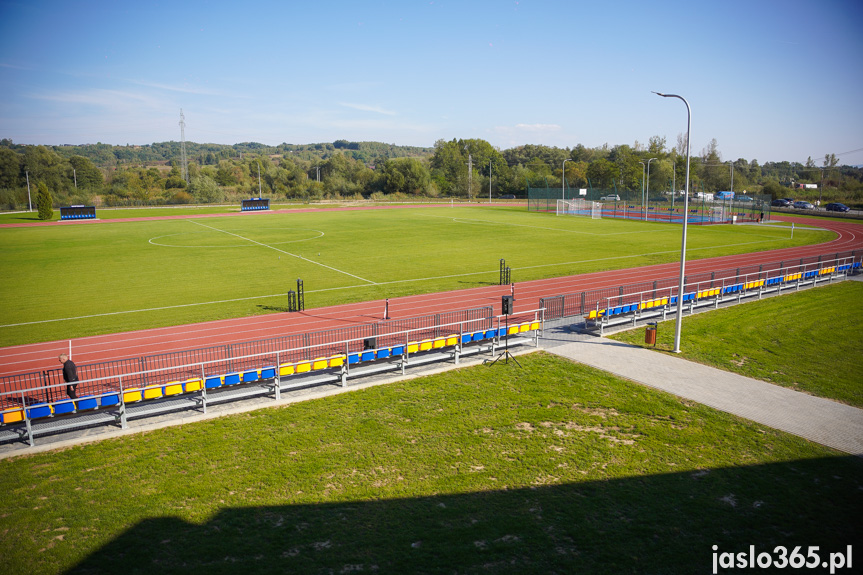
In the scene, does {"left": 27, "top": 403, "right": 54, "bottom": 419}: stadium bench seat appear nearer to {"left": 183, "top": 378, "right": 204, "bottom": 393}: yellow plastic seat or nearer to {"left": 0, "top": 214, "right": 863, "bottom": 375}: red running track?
{"left": 183, "top": 378, "right": 204, "bottom": 393}: yellow plastic seat

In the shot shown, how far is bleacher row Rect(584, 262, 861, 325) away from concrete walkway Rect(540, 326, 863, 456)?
140cm

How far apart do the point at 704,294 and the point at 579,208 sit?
5468 cm

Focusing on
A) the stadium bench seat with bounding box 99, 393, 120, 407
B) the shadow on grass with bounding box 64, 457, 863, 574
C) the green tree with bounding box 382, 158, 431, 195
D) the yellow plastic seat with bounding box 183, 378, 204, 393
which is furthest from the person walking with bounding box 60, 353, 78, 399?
the green tree with bounding box 382, 158, 431, 195

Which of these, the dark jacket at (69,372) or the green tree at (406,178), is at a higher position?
the green tree at (406,178)

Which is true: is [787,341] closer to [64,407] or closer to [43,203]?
[64,407]

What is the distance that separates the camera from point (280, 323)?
72.9 feet

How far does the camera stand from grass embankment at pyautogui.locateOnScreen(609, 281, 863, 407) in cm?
1633

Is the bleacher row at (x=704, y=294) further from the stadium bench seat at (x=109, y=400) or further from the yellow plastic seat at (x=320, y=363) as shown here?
the stadium bench seat at (x=109, y=400)

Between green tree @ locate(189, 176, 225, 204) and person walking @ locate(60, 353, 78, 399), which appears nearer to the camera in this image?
person walking @ locate(60, 353, 78, 399)

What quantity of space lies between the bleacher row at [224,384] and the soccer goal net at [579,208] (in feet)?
193

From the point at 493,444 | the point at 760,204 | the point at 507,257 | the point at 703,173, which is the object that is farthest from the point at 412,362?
the point at 703,173

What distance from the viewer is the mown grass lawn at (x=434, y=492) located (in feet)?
27.9

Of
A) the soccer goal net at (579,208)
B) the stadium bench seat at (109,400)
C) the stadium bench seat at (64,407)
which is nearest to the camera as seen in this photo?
the stadium bench seat at (64,407)

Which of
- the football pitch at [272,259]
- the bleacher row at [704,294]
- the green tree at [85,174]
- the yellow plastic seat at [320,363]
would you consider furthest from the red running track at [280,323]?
the green tree at [85,174]
